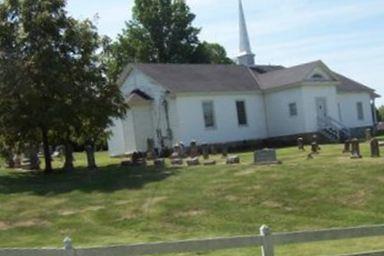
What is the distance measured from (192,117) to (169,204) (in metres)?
23.7

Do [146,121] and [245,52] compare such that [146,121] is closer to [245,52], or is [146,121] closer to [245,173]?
[245,52]

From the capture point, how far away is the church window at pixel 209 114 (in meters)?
48.0

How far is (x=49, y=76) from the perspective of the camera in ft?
106

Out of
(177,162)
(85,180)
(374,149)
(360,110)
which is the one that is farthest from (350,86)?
(85,180)

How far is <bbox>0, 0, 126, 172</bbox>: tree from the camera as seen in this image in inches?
1262

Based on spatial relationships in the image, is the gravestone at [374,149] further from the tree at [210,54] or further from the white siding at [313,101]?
the tree at [210,54]

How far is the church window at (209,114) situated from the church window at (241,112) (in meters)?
2.29

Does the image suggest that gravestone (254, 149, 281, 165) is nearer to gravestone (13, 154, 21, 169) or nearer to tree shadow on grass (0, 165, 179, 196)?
tree shadow on grass (0, 165, 179, 196)

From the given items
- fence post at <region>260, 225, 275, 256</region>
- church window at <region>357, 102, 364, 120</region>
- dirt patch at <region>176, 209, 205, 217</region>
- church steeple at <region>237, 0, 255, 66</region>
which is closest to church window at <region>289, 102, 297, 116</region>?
church window at <region>357, 102, 364, 120</region>

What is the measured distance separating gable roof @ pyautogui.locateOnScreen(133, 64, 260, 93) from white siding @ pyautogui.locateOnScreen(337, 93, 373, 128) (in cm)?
746

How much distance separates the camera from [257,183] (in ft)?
83.6

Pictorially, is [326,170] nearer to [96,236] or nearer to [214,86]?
[96,236]

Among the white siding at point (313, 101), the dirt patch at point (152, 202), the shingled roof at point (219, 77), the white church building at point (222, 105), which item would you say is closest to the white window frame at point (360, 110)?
the white church building at point (222, 105)

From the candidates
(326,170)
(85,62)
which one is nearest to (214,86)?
(85,62)
